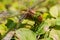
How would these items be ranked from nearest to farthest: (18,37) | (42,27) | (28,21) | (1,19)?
(18,37)
(42,27)
(28,21)
(1,19)

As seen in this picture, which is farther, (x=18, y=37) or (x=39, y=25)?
(x=39, y=25)

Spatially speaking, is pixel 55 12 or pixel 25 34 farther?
pixel 55 12

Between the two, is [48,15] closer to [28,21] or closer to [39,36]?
[28,21]

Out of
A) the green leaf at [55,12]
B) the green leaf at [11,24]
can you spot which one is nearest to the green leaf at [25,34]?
the green leaf at [11,24]

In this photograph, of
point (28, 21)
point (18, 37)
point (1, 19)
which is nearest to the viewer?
point (18, 37)

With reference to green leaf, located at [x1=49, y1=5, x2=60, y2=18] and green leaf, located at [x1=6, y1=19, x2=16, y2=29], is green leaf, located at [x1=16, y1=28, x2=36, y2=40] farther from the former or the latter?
green leaf, located at [x1=49, y1=5, x2=60, y2=18]

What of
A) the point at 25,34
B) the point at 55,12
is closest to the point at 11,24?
the point at 25,34

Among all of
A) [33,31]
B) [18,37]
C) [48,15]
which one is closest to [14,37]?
[18,37]

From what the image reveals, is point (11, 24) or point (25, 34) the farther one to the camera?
point (11, 24)

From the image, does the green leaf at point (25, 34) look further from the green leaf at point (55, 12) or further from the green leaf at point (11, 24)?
the green leaf at point (55, 12)

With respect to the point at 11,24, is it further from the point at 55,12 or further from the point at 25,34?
the point at 55,12

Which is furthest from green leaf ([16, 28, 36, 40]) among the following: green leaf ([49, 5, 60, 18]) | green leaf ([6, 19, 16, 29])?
green leaf ([49, 5, 60, 18])
